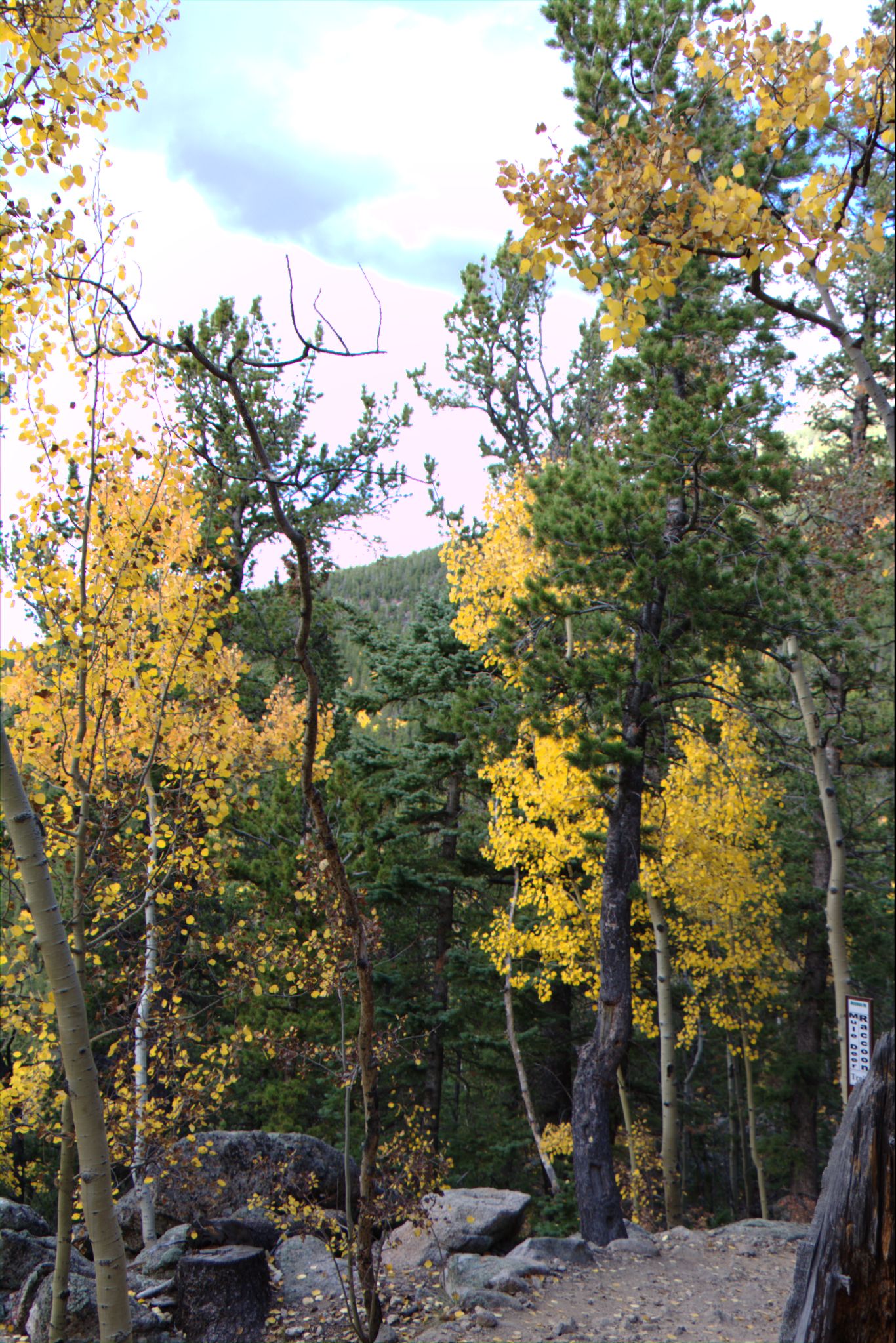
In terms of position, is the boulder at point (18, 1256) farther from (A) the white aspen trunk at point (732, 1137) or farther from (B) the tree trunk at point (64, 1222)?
(A) the white aspen trunk at point (732, 1137)

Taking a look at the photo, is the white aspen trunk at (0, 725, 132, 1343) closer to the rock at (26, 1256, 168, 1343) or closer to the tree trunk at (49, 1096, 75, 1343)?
the tree trunk at (49, 1096, 75, 1343)

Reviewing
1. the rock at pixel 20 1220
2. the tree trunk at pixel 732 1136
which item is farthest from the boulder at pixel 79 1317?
the tree trunk at pixel 732 1136

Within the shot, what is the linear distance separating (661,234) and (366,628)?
1118 centimetres

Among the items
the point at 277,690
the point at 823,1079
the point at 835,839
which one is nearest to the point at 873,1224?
the point at 835,839

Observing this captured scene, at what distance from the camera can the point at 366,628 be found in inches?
551

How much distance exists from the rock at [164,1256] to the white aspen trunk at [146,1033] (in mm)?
614

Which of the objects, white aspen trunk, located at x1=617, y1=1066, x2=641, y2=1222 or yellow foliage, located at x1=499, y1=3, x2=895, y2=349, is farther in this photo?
white aspen trunk, located at x1=617, y1=1066, x2=641, y2=1222

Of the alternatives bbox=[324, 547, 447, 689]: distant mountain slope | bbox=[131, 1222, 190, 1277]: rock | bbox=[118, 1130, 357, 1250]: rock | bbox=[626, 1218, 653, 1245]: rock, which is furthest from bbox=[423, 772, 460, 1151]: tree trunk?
bbox=[324, 547, 447, 689]: distant mountain slope

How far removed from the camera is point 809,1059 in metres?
14.4

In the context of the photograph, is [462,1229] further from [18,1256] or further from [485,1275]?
[18,1256]

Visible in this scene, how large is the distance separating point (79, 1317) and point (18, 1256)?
1968mm

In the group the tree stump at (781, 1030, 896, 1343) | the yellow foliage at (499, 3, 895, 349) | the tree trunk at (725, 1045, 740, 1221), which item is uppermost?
the yellow foliage at (499, 3, 895, 349)

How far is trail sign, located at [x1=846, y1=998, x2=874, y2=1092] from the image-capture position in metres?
5.52

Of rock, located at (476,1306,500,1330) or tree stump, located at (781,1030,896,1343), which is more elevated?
tree stump, located at (781,1030,896,1343)
